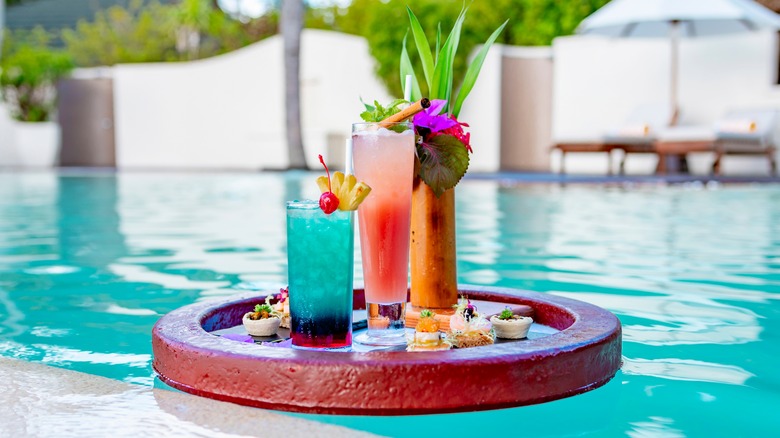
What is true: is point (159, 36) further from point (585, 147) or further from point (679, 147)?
point (679, 147)

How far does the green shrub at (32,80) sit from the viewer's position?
20969 millimetres

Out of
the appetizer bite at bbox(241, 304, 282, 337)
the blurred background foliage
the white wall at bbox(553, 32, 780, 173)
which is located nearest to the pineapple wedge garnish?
the appetizer bite at bbox(241, 304, 282, 337)

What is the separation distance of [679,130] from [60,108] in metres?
15.6

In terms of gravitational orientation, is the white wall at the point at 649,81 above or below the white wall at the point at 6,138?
above

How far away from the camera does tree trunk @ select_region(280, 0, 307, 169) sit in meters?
16.7

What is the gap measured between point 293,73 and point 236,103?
358 centimetres

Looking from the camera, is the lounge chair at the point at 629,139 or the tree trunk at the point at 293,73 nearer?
the lounge chair at the point at 629,139

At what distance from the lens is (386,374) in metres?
1.74

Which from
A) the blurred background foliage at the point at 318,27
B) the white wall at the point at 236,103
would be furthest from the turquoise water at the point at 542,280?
the white wall at the point at 236,103

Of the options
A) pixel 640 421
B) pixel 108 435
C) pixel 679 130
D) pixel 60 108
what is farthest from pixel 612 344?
pixel 60 108

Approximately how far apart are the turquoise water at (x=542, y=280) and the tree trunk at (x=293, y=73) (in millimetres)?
7328

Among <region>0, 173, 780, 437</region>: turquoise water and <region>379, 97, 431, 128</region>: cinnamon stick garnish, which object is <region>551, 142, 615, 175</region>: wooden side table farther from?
<region>379, 97, 431, 128</region>: cinnamon stick garnish

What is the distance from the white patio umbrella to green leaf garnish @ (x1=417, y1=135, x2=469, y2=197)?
10715 mm

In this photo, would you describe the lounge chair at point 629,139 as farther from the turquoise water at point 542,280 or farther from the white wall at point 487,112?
the white wall at point 487,112
